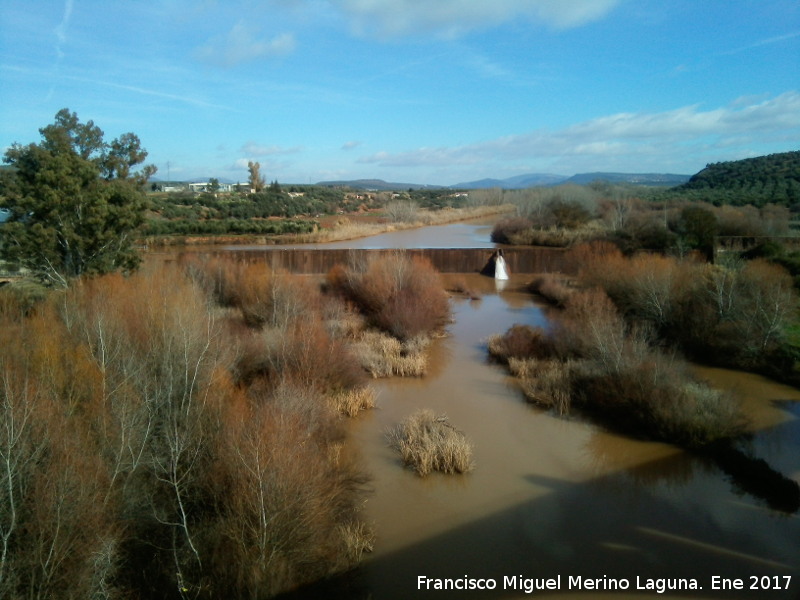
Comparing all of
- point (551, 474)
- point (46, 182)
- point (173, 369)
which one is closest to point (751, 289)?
point (551, 474)

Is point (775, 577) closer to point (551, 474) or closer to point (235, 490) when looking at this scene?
point (551, 474)

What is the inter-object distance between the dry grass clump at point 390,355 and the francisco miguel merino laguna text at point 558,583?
768 cm

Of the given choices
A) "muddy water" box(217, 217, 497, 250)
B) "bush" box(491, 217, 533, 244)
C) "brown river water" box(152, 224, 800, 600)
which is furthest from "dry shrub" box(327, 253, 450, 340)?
"bush" box(491, 217, 533, 244)

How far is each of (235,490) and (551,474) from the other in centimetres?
519

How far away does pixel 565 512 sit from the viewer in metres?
8.21

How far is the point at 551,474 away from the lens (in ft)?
30.7

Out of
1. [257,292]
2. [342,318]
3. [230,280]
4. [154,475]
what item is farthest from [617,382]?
[230,280]

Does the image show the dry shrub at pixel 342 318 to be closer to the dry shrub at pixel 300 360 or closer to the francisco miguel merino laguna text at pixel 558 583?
the dry shrub at pixel 300 360

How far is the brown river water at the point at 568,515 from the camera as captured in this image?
6727 millimetres

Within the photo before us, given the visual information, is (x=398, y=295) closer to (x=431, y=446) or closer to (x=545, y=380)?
(x=545, y=380)

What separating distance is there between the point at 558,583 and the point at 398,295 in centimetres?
1193

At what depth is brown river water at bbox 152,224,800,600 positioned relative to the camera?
22.1 feet

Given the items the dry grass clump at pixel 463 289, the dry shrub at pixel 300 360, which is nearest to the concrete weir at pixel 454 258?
the dry grass clump at pixel 463 289

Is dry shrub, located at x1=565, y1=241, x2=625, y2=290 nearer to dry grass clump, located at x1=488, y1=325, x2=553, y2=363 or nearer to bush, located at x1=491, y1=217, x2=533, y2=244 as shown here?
dry grass clump, located at x1=488, y1=325, x2=553, y2=363
